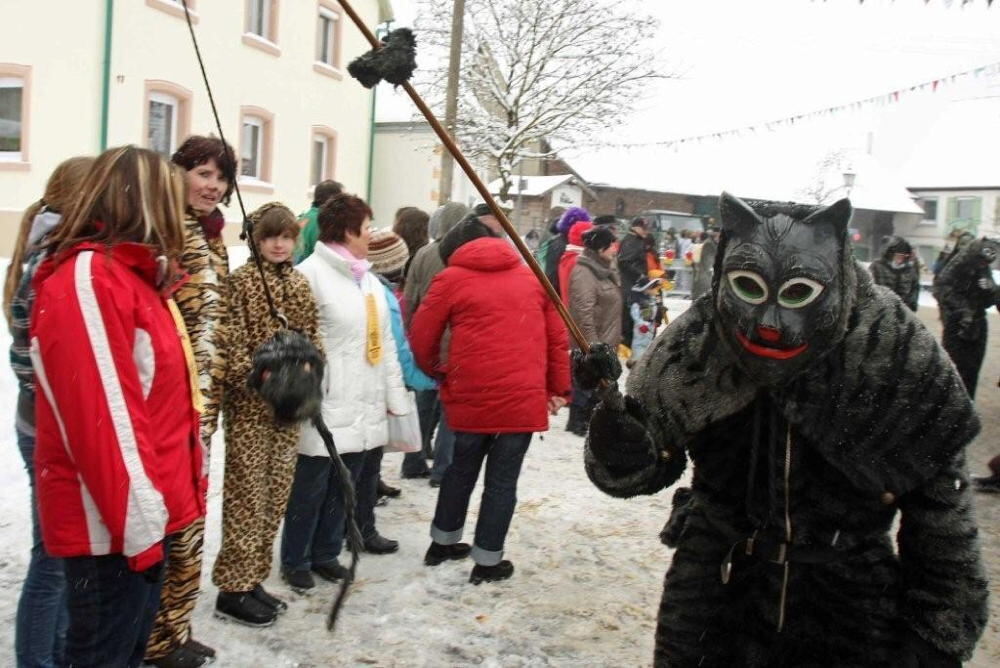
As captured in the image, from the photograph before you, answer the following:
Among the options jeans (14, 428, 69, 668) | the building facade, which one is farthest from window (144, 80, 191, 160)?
jeans (14, 428, 69, 668)

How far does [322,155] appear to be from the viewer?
2144 centimetres

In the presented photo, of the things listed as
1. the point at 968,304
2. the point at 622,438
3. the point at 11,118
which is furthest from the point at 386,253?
the point at 11,118

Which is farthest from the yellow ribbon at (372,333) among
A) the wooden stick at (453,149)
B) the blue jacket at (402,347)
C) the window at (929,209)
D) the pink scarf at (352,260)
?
the window at (929,209)

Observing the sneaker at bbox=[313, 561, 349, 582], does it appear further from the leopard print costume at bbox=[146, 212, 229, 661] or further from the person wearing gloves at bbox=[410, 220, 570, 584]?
the leopard print costume at bbox=[146, 212, 229, 661]

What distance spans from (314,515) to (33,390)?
1830mm

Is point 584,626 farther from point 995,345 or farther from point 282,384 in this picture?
point 995,345

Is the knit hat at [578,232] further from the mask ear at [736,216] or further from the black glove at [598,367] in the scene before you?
the mask ear at [736,216]

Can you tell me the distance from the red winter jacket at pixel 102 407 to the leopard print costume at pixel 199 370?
711 mm

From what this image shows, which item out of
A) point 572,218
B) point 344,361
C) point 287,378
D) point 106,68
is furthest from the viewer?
point 106,68

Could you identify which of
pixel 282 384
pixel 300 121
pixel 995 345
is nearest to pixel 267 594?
pixel 282 384

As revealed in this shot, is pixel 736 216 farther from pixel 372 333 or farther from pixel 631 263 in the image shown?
pixel 631 263

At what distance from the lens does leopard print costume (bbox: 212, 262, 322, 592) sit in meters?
3.86

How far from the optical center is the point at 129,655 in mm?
2451

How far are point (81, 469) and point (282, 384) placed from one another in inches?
27.7
